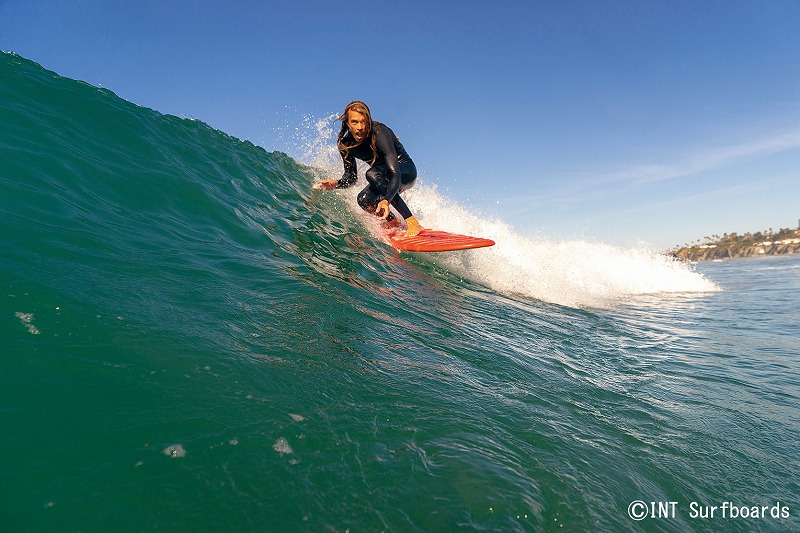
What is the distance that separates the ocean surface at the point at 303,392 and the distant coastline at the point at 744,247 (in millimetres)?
72172

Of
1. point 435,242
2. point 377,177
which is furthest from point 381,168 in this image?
point 435,242

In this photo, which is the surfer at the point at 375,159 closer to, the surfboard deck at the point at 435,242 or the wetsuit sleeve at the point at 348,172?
the wetsuit sleeve at the point at 348,172

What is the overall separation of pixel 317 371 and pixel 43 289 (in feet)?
6.76

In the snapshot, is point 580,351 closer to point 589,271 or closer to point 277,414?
point 277,414

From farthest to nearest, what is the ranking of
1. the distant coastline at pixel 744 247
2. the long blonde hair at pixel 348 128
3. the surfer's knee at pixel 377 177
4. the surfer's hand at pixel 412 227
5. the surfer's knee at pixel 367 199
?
the distant coastline at pixel 744 247
the surfer's hand at pixel 412 227
the surfer's knee at pixel 367 199
the surfer's knee at pixel 377 177
the long blonde hair at pixel 348 128

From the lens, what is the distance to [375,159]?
7.46 metres

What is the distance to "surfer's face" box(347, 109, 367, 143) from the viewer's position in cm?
657

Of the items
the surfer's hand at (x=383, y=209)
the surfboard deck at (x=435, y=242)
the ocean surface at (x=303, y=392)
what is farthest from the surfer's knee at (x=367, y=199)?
the ocean surface at (x=303, y=392)

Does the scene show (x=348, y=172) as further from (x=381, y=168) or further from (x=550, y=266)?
(x=550, y=266)

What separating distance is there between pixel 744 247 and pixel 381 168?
89157 mm

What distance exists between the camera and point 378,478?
6.13 ft

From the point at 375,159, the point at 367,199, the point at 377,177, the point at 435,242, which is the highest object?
the point at 375,159

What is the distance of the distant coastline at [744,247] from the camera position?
64375 mm

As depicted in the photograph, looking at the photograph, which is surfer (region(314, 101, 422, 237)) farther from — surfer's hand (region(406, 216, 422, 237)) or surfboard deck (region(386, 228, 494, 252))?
surfboard deck (region(386, 228, 494, 252))
